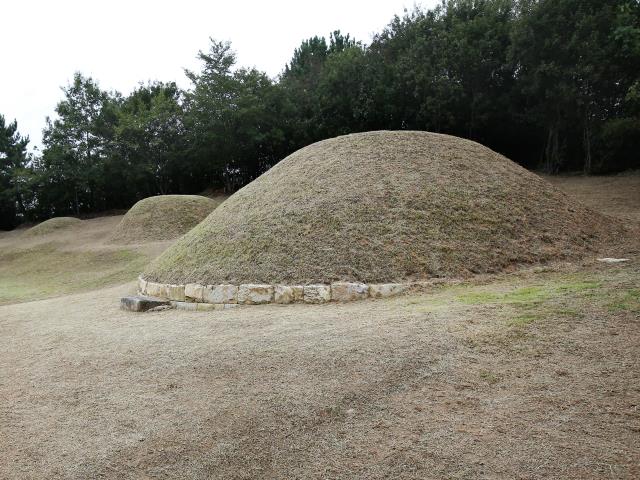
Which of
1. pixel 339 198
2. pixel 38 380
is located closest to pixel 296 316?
pixel 38 380

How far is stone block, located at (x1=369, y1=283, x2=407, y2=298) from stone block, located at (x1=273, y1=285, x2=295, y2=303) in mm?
1093

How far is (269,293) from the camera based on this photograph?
664cm

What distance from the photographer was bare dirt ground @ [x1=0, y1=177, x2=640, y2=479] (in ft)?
8.66

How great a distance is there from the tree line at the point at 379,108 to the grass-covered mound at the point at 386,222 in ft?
20.9

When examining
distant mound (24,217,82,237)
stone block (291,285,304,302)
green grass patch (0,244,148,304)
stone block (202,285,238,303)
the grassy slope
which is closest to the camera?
stone block (291,285,304,302)

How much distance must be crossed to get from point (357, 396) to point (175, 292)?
500 centimetres

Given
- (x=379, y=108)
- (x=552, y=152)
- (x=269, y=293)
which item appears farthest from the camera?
(x=379, y=108)

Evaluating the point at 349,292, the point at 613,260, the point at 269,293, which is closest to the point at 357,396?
the point at 349,292

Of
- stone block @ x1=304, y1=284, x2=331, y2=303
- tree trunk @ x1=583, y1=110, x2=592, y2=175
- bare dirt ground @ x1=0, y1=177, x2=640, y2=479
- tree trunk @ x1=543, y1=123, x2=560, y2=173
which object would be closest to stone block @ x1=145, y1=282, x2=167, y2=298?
bare dirt ground @ x1=0, y1=177, x2=640, y2=479

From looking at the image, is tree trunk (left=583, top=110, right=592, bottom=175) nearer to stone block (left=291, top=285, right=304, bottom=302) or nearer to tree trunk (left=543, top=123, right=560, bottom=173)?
tree trunk (left=543, top=123, right=560, bottom=173)

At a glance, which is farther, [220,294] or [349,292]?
[220,294]

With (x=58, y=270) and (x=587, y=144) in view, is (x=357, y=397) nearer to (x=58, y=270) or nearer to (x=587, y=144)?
(x=58, y=270)

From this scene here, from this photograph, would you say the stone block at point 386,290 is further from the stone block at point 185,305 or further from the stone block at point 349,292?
the stone block at point 185,305

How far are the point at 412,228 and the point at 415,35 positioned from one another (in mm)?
17665
